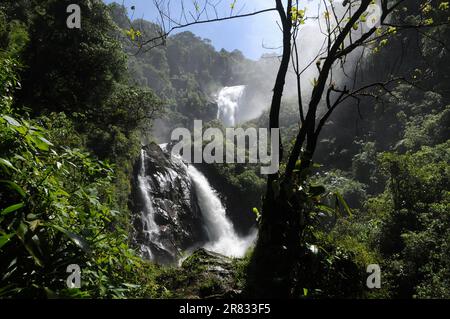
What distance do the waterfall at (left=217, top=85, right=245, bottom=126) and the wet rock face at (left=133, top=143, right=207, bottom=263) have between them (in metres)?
36.0

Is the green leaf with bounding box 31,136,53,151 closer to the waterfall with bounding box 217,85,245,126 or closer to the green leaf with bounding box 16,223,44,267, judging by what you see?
the green leaf with bounding box 16,223,44,267

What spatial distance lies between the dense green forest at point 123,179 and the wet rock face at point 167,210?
4.26 feet

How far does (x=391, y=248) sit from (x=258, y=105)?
52491 millimetres

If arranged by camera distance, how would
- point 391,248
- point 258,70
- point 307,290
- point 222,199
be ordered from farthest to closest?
point 258,70
point 222,199
point 391,248
point 307,290

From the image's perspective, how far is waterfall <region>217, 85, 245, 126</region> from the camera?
2376 inches

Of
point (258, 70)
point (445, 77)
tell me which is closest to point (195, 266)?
point (445, 77)

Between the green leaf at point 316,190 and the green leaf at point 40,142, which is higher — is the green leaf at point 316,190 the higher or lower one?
the lower one

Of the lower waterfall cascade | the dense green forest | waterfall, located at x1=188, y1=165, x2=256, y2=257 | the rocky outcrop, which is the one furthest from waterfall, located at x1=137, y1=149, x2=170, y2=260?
the rocky outcrop

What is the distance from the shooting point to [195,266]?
17.4 ft

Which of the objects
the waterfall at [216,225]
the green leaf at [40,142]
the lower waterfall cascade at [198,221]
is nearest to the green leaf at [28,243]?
the green leaf at [40,142]

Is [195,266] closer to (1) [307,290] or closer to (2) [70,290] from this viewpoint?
(1) [307,290]

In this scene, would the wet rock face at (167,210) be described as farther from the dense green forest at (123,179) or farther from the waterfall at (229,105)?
the waterfall at (229,105)

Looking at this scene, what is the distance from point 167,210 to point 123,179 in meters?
5.74

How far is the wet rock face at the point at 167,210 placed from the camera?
1695cm
